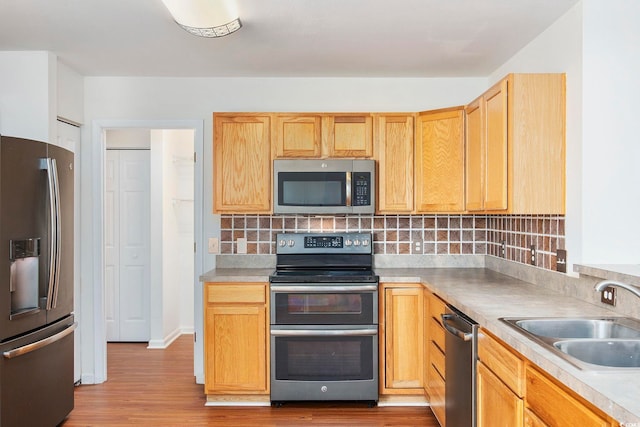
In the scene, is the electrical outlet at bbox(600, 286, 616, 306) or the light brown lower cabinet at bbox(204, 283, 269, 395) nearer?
the electrical outlet at bbox(600, 286, 616, 306)

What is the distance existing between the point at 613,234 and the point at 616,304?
0.43 m

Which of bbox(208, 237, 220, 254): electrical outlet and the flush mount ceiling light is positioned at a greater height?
the flush mount ceiling light

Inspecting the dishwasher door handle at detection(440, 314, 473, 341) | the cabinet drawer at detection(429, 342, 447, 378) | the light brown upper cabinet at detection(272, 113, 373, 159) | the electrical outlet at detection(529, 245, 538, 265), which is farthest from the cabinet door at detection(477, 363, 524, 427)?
the light brown upper cabinet at detection(272, 113, 373, 159)

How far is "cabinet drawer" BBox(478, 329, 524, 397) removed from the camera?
5.48 ft

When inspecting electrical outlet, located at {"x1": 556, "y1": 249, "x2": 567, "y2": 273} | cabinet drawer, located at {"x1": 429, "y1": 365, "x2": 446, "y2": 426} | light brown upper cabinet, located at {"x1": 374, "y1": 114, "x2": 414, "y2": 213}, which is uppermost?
light brown upper cabinet, located at {"x1": 374, "y1": 114, "x2": 414, "y2": 213}

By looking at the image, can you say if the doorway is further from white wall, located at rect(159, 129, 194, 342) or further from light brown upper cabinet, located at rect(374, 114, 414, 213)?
Result: light brown upper cabinet, located at rect(374, 114, 414, 213)

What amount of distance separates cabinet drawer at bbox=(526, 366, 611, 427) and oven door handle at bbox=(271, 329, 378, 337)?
1.55m

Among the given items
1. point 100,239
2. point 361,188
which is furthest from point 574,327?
point 100,239

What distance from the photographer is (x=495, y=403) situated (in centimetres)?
190

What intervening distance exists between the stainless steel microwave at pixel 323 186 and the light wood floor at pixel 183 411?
52.0 inches

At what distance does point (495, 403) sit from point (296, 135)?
7.05 feet

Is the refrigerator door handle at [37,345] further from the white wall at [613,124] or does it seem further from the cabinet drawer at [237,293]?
the white wall at [613,124]

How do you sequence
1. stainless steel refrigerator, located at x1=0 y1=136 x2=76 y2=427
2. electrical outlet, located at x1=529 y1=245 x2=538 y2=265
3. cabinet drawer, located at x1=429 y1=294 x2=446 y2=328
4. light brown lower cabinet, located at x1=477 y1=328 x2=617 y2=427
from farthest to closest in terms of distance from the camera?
electrical outlet, located at x1=529 y1=245 x2=538 y2=265 → cabinet drawer, located at x1=429 y1=294 x2=446 y2=328 → stainless steel refrigerator, located at x1=0 y1=136 x2=76 y2=427 → light brown lower cabinet, located at x1=477 y1=328 x2=617 y2=427

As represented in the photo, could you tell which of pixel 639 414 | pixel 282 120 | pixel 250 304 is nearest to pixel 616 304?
pixel 639 414
